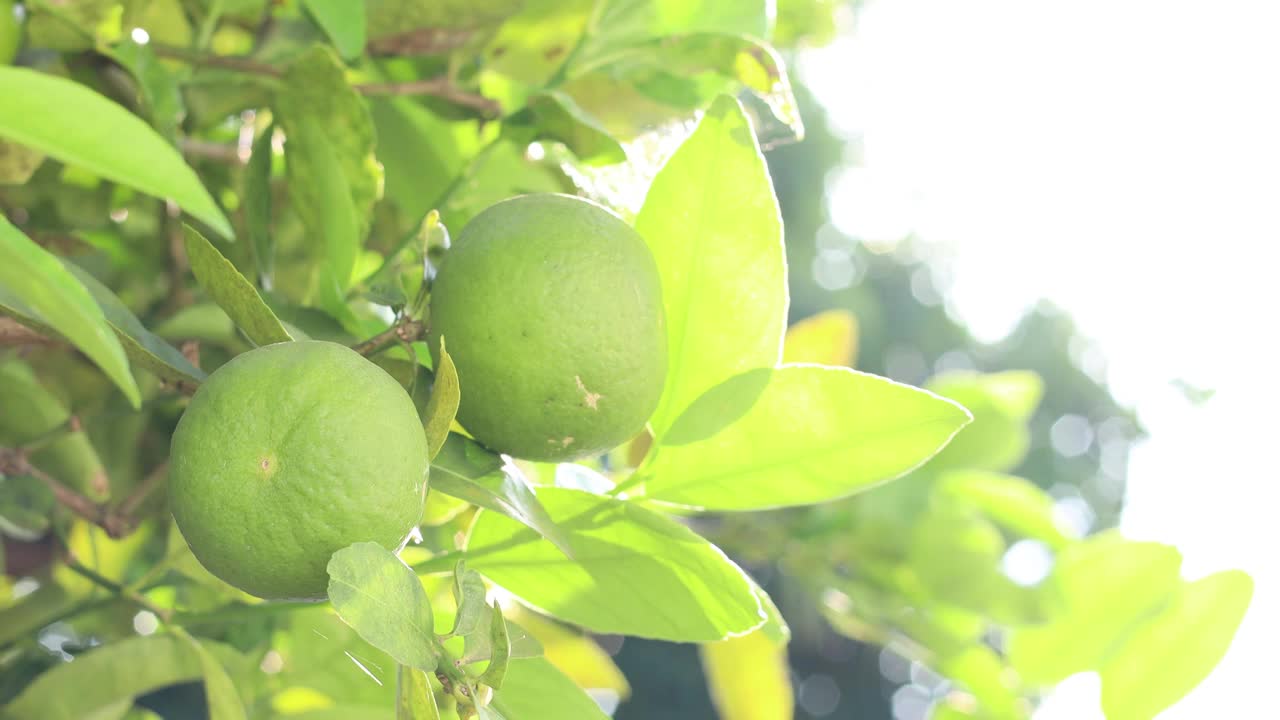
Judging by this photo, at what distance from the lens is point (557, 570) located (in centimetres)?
47

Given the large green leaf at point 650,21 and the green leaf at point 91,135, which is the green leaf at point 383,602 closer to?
the green leaf at point 91,135

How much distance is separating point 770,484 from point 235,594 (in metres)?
0.36

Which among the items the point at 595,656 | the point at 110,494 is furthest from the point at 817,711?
the point at 110,494

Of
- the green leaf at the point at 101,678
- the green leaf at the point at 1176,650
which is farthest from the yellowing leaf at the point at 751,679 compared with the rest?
the green leaf at the point at 101,678

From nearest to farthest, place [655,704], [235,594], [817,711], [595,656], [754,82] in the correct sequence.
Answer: [754,82]
[235,594]
[595,656]
[655,704]
[817,711]

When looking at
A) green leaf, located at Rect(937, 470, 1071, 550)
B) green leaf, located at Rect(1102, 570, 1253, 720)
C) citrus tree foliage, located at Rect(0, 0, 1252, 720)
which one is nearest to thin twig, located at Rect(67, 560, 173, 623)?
citrus tree foliage, located at Rect(0, 0, 1252, 720)

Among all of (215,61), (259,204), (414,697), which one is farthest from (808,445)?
(215,61)

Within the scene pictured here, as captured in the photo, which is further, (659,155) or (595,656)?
(595,656)

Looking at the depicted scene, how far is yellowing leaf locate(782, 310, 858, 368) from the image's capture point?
40.2 inches

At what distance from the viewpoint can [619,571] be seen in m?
0.45

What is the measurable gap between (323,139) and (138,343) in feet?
0.54

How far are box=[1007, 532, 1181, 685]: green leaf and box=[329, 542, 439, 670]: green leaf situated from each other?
0.61m

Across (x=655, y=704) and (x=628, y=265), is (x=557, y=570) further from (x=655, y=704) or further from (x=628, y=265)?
(x=655, y=704)

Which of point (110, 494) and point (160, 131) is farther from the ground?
point (160, 131)
